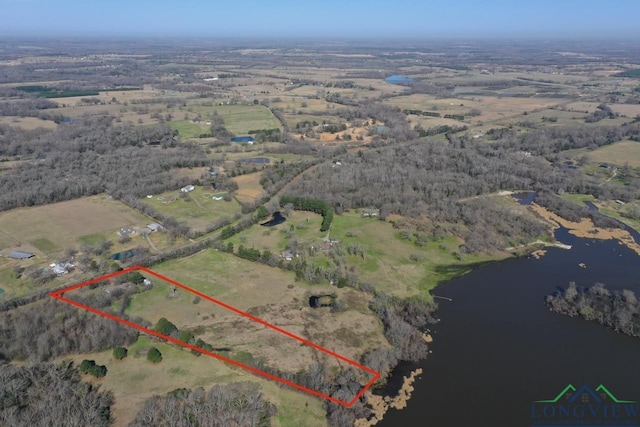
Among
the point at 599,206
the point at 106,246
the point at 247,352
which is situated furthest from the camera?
the point at 599,206

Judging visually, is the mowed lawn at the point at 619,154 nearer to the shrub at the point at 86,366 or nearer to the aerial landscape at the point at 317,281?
the aerial landscape at the point at 317,281

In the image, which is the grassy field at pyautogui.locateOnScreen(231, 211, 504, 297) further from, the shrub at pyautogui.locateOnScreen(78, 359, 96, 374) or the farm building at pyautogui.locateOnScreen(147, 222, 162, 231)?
the shrub at pyautogui.locateOnScreen(78, 359, 96, 374)

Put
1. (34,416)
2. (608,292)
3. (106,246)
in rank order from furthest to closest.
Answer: (106,246)
(608,292)
(34,416)

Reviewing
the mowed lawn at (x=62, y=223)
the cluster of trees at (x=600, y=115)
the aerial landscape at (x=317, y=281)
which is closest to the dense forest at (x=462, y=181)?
the aerial landscape at (x=317, y=281)

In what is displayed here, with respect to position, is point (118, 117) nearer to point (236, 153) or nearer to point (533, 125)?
point (236, 153)

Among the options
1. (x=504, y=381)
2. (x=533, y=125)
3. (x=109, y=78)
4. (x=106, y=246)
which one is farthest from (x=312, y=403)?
(x=109, y=78)

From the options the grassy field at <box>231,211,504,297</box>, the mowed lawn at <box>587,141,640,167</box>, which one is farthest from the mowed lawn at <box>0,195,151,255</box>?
the mowed lawn at <box>587,141,640,167</box>

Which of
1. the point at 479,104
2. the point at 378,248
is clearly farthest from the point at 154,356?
the point at 479,104

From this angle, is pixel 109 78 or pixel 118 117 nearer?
pixel 118 117
